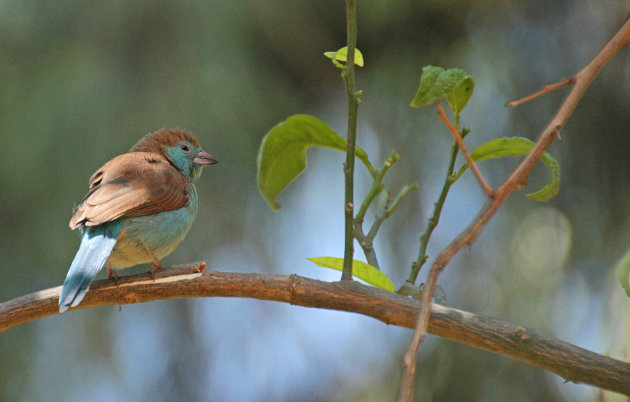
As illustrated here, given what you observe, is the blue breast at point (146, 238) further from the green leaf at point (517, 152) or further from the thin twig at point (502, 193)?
the thin twig at point (502, 193)

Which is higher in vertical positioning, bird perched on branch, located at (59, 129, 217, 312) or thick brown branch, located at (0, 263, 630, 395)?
bird perched on branch, located at (59, 129, 217, 312)

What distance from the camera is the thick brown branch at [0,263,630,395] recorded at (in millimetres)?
1521

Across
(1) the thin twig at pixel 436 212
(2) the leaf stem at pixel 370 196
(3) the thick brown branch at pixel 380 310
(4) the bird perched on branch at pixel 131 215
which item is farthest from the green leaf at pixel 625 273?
(4) the bird perched on branch at pixel 131 215

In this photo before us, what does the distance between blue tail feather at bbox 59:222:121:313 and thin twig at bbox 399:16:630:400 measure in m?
1.42

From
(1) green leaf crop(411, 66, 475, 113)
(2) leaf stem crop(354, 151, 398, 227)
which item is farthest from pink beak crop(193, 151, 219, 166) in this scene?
(1) green leaf crop(411, 66, 475, 113)

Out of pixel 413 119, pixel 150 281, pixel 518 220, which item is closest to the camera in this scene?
pixel 150 281

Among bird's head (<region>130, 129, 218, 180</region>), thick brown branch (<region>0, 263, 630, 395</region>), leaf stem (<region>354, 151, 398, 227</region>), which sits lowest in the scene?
thick brown branch (<region>0, 263, 630, 395</region>)

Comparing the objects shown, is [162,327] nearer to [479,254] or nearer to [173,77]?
[173,77]

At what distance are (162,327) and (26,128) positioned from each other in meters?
1.48

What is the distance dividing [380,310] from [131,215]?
1.57 metres

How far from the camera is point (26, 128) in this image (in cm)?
405

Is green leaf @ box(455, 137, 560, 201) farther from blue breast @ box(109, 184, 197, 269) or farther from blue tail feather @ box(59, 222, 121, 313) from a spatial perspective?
blue breast @ box(109, 184, 197, 269)

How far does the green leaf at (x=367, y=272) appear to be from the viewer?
1.66 m

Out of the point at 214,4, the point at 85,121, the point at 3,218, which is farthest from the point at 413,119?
the point at 3,218
